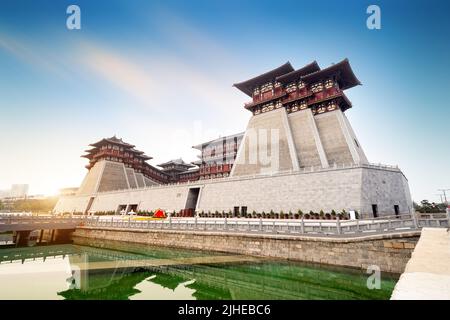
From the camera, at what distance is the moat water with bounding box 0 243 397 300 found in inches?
441

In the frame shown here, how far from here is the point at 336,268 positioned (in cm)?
1360

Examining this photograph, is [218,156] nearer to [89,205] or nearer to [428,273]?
[89,205]

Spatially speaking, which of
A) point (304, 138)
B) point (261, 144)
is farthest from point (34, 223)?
point (304, 138)

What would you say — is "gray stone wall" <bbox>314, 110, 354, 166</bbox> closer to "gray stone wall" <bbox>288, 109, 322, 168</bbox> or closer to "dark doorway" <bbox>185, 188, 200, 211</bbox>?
"gray stone wall" <bbox>288, 109, 322, 168</bbox>

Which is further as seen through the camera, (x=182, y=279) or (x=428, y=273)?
(x=182, y=279)

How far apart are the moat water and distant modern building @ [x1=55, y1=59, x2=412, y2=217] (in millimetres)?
12646

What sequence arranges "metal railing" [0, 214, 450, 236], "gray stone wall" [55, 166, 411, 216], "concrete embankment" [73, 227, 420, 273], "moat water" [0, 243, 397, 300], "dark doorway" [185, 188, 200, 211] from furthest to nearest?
"dark doorway" [185, 188, 200, 211] → "gray stone wall" [55, 166, 411, 216] → "metal railing" [0, 214, 450, 236] → "concrete embankment" [73, 227, 420, 273] → "moat water" [0, 243, 397, 300]

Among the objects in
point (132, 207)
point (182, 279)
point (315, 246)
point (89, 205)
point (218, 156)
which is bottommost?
point (182, 279)

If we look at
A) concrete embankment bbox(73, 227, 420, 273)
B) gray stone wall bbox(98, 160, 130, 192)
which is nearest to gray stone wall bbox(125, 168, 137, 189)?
gray stone wall bbox(98, 160, 130, 192)

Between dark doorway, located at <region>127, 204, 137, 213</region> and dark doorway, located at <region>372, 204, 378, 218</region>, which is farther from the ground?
dark doorway, located at <region>127, 204, 137, 213</region>

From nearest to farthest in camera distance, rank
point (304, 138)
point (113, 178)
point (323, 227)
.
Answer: point (323, 227) → point (304, 138) → point (113, 178)

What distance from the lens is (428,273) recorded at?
7.58 m

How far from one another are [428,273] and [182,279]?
38.1 ft

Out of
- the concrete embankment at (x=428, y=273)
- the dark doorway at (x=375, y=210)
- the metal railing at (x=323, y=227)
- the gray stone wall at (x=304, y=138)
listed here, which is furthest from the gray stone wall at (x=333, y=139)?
the concrete embankment at (x=428, y=273)
